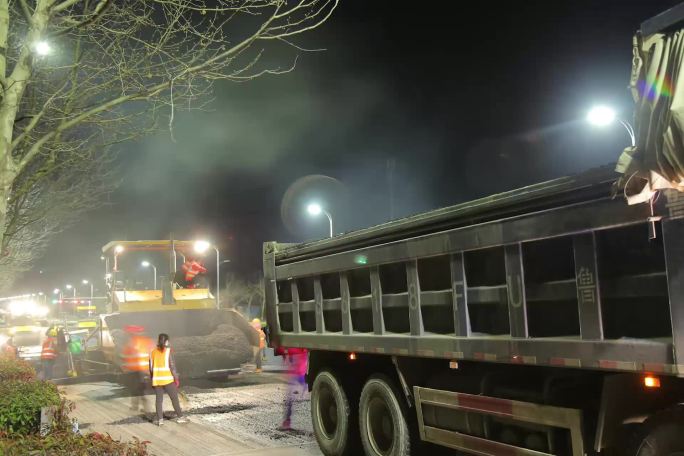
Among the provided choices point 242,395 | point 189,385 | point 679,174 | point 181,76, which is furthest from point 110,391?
point 679,174

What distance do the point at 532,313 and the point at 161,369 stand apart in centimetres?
753

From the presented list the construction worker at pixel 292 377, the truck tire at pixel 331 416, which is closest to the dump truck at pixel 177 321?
the construction worker at pixel 292 377

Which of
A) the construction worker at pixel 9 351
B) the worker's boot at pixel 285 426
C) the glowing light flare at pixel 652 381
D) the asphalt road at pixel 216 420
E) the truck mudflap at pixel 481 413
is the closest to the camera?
the glowing light flare at pixel 652 381

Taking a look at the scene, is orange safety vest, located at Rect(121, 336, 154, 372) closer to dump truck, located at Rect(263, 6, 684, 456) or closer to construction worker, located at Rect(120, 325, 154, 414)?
construction worker, located at Rect(120, 325, 154, 414)

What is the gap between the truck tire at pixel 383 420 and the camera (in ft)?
19.9

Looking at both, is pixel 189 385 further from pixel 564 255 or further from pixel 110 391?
pixel 564 255

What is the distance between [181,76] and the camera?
759 cm

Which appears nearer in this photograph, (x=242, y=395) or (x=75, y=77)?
(x=75, y=77)

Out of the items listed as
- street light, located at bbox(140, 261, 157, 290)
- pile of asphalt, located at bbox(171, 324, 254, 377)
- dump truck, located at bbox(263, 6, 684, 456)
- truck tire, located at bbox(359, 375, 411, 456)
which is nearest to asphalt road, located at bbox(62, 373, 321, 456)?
pile of asphalt, located at bbox(171, 324, 254, 377)

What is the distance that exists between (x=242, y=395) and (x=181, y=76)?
23.8ft

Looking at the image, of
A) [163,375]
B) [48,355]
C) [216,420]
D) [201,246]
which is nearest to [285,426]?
[216,420]

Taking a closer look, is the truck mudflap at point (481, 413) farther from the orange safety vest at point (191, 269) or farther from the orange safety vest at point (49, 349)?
the orange safety vest at point (49, 349)

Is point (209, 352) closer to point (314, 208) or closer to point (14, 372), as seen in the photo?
point (14, 372)

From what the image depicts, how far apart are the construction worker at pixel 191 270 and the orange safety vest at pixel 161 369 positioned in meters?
5.60
